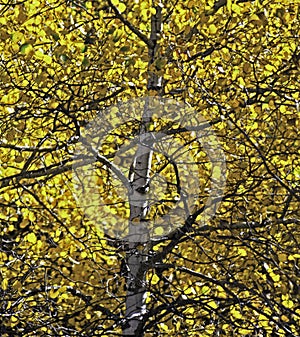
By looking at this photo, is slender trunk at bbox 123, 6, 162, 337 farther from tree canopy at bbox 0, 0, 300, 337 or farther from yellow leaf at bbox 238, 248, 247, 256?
yellow leaf at bbox 238, 248, 247, 256

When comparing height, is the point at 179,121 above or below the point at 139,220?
above

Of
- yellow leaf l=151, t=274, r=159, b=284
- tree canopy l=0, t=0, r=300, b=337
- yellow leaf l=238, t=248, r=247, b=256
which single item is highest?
tree canopy l=0, t=0, r=300, b=337

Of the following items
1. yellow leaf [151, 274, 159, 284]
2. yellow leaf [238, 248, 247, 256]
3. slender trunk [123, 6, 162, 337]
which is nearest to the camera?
yellow leaf [238, 248, 247, 256]

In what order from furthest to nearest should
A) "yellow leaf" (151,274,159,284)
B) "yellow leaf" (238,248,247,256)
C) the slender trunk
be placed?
"yellow leaf" (151,274,159,284)
the slender trunk
"yellow leaf" (238,248,247,256)

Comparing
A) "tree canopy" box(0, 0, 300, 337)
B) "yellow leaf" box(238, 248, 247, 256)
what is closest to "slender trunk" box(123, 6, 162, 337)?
"tree canopy" box(0, 0, 300, 337)

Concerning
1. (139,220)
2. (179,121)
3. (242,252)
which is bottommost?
(242,252)

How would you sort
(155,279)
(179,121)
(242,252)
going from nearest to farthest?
1. (242,252)
2. (179,121)
3. (155,279)

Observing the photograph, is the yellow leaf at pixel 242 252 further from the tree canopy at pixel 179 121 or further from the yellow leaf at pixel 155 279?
the yellow leaf at pixel 155 279

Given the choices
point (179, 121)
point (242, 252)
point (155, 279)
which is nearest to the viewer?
point (242, 252)

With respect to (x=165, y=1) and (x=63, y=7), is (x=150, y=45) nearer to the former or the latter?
(x=165, y=1)

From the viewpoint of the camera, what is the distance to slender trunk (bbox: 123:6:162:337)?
607 centimetres

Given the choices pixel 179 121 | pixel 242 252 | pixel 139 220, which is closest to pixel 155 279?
pixel 139 220

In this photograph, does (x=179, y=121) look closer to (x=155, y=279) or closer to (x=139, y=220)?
(x=139, y=220)

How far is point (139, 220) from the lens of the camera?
614 centimetres
